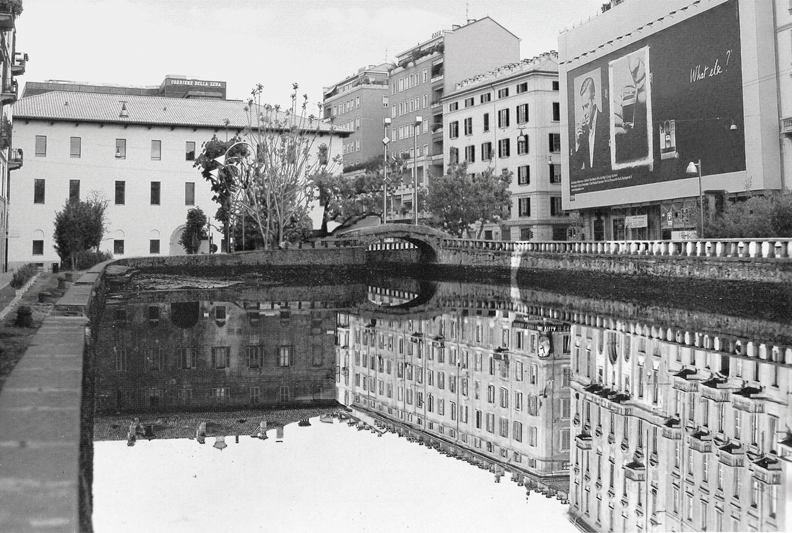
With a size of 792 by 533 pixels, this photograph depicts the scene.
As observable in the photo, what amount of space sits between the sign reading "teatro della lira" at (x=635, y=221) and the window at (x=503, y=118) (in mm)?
18562

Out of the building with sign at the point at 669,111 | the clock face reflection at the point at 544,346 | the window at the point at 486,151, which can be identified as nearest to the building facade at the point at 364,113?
the window at the point at 486,151

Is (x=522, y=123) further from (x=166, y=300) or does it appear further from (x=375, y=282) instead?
(x=166, y=300)

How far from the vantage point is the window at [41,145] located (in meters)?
77.1

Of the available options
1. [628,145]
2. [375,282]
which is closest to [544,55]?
[628,145]

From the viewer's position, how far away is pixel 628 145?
202 ft

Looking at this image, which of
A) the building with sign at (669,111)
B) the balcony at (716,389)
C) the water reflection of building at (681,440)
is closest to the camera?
the water reflection of building at (681,440)

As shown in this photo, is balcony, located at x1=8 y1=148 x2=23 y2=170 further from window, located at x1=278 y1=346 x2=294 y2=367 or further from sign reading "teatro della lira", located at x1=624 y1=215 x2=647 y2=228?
window, located at x1=278 y1=346 x2=294 y2=367

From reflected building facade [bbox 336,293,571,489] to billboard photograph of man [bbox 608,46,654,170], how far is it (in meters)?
34.1

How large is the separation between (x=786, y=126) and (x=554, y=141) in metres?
29.9

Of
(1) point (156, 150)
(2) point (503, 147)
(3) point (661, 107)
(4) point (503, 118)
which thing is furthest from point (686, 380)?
(1) point (156, 150)

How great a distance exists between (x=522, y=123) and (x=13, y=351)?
6753 centimetres

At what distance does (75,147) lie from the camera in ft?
257

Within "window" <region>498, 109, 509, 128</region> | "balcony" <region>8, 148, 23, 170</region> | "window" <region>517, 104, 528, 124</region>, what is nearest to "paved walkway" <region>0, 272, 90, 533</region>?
"balcony" <region>8, 148, 23, 170</region>

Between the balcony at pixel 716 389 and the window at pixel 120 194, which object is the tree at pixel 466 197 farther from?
the balcony at pixel 716 389
